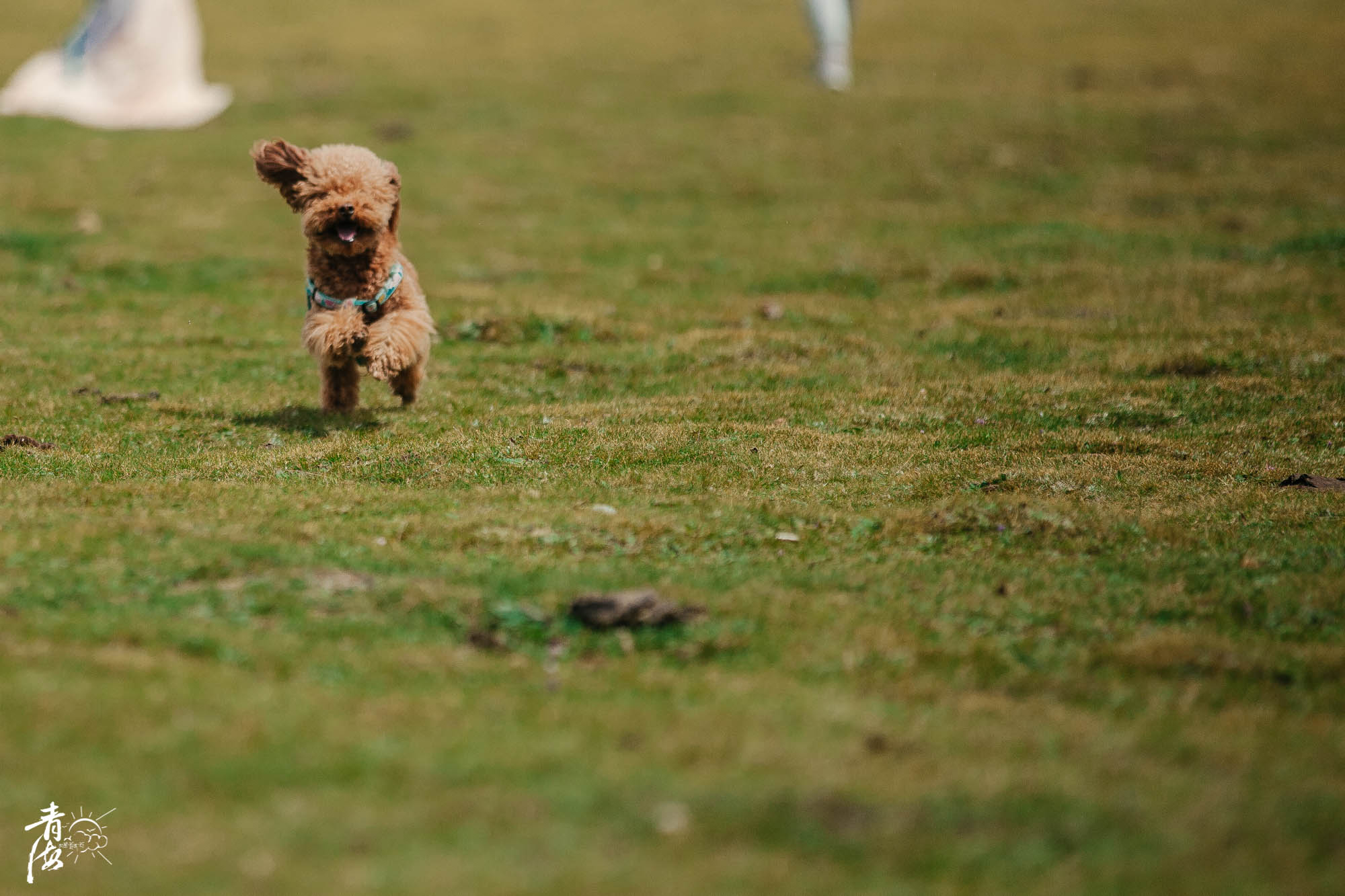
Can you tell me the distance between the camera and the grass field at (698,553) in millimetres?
5695

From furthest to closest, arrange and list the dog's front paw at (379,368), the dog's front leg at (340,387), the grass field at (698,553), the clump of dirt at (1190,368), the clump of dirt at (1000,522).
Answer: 1. the clump of dirt at (1190,368)
2. the dog's front leg at (340,387)
3. the dog's front paw at (379,368)
4. the clump of dirt at (1000,522)
5. the grass field at (698,553)

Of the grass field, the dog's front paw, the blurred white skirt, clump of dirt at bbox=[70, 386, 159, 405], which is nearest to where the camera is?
the grass field

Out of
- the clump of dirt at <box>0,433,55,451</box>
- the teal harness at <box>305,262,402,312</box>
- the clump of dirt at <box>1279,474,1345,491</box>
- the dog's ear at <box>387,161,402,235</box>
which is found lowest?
the clump of dirt at <box>1279,474,1345,491</box>

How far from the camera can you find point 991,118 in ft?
104

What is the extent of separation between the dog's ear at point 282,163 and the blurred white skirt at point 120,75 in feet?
71.2

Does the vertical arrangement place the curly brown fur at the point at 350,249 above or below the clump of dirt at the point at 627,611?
above

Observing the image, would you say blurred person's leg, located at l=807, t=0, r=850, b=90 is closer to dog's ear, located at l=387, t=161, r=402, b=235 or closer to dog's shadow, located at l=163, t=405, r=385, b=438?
dog's ear, located at l=387, t=161, r=402, b=235

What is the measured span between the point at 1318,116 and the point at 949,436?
24829mm

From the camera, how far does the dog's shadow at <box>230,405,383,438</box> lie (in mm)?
12125

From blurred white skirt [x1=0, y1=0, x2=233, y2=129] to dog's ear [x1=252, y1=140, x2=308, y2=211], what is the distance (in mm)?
21693

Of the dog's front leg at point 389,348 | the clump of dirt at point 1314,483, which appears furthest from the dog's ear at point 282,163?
the clump of dirt at point 1314,483

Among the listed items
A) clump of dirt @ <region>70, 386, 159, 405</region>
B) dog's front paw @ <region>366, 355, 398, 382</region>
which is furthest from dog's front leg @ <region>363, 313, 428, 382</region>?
clump of dirt @ <region>70, 386, 159, 405</region>

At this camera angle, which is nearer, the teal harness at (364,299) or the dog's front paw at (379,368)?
the dog's front paw at (379,368)

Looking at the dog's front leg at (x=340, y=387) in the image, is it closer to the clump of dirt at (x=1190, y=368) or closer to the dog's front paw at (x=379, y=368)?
the dog's front paw at (x=379, y=368)
